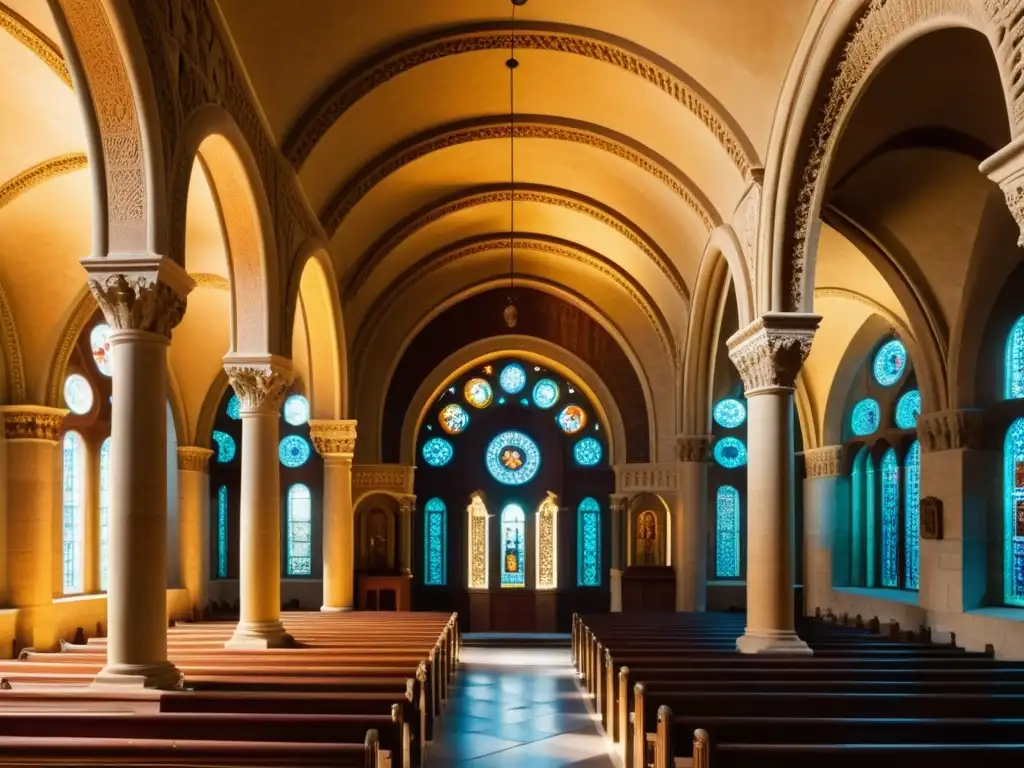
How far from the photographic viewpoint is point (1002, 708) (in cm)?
731

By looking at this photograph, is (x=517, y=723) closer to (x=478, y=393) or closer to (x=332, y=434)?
(x=332, y=434)

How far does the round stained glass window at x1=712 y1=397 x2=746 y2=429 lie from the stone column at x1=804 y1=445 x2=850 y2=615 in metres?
3.11

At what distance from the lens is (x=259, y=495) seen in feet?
41.8

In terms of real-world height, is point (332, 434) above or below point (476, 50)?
below

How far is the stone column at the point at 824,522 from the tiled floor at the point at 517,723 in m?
6.65

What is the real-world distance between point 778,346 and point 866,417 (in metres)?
10.8

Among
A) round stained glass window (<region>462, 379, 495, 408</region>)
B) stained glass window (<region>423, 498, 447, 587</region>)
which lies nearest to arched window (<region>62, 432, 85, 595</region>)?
stained glass window (<region>423, 498, 447, 587</region>)

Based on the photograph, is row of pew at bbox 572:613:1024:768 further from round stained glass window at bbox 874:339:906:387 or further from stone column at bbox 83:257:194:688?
round stained glass window at bbox 874:339:906:387

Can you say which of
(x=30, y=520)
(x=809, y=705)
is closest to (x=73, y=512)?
(x=30, y=520)

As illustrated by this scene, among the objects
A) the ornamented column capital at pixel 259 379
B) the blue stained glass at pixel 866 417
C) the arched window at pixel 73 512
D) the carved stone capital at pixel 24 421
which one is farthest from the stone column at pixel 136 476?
the blue stained glass at pixel 866 417

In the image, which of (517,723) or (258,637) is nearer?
(517,723)

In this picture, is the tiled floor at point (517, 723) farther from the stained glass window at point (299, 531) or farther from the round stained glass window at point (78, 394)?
the round stained glass window at point (78, 394)

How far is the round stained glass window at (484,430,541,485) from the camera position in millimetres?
26375

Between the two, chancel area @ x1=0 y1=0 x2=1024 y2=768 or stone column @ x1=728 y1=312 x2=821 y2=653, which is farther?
stone column @ x1=728 y1=312 x2=821 y2=653
